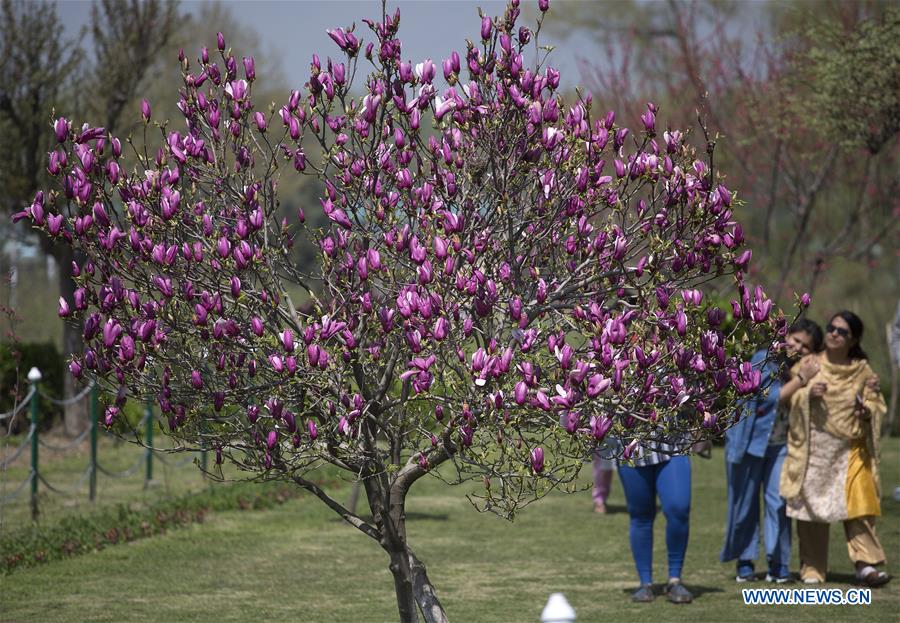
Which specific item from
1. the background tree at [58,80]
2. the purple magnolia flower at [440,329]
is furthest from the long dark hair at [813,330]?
the background tree at [58,80]

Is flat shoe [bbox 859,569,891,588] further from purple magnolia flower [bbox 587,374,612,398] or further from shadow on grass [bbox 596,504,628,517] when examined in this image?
purple magnolia flower [bbox 587,374,612,398]

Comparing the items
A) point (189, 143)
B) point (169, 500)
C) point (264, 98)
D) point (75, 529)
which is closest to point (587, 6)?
point (264, 98)

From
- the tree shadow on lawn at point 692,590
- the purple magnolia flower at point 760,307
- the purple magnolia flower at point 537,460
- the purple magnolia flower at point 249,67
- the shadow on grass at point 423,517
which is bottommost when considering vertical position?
the tree shadow on lawn at point 692,590

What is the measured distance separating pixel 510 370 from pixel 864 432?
563cm

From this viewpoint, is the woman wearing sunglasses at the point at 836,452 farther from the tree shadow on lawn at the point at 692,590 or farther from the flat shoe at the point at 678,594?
the flat shoe at the point at 678,594

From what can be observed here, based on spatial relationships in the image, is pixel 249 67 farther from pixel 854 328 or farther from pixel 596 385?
pixel 854 328

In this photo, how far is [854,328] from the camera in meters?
9.75

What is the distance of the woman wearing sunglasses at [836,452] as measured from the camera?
9625 millimetres

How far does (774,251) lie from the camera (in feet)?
104

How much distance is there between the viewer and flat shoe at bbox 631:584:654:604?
8977mm

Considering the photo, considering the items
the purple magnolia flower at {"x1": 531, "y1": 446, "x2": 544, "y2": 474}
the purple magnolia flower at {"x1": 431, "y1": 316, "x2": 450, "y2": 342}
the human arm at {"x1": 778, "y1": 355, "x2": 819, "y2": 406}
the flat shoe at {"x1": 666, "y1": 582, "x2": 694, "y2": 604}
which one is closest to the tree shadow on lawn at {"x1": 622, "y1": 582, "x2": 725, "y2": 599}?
the flat shoe at {"x1": 666, "y1": 582, "x2": 694, "y2": 604}

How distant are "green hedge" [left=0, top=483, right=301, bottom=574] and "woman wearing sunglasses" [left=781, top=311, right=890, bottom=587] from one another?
5.66 meters

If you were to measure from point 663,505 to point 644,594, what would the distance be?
0.62 m

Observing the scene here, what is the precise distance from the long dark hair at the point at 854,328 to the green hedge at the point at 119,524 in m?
6.09
